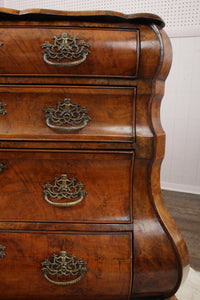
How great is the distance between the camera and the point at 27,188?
0.74m

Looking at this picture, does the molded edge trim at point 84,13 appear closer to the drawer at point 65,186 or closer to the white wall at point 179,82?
the drawer at point 65,186

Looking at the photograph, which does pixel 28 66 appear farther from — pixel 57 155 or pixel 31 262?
pixel 31 262

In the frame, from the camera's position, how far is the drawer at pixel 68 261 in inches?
28.7

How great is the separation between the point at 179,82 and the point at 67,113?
6.93 ft

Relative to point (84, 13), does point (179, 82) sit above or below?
below

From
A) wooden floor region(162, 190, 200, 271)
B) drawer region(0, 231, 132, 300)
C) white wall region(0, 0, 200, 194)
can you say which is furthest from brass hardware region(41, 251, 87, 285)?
white wall region(0, 0, 200, 194)

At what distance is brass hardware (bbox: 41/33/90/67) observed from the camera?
26.1 inches

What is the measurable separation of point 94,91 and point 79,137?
144mm

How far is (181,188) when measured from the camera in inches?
103

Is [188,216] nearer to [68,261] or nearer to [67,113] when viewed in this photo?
[68,261]

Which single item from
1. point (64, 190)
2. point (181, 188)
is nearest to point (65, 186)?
point (64, 190)

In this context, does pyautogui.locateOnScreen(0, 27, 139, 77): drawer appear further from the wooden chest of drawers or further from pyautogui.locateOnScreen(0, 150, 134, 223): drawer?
pyautogui.locateOnScreen(0, 150, 134, 223): drawer

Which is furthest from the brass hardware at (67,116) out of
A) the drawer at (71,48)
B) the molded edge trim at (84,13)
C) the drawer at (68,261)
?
the drawer at (68,261)

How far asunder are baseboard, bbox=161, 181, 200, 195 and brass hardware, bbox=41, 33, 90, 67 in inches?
88.7
